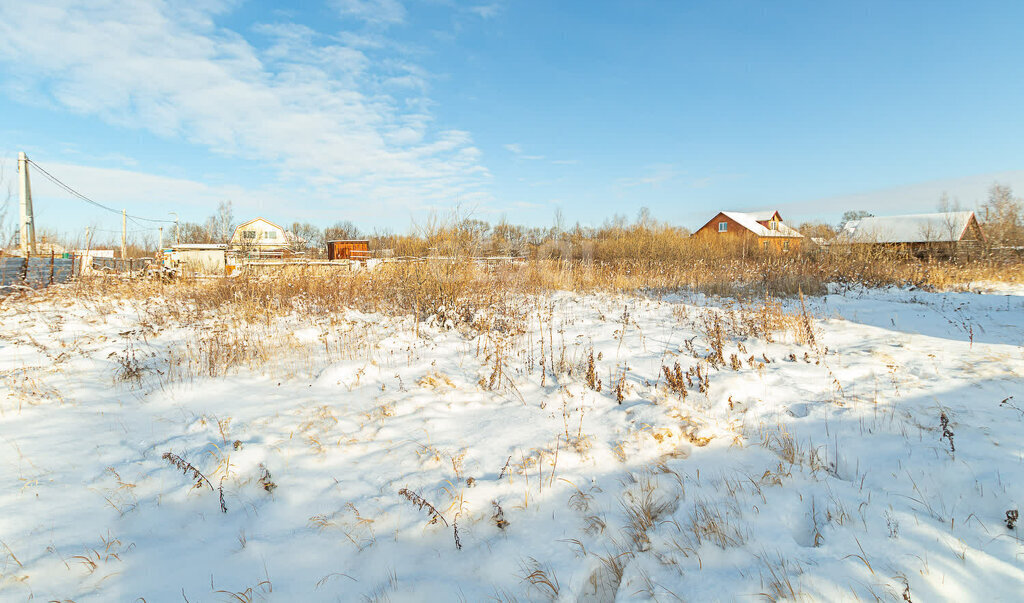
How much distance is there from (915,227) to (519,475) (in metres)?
32.6

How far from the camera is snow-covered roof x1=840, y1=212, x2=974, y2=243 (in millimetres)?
17312

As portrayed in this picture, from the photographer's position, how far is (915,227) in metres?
24.4

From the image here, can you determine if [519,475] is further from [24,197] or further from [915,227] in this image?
[915,227]

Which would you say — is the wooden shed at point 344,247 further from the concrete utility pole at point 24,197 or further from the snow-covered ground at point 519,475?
the snow-covered ground at point 519,475

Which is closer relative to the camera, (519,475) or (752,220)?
(519,475)

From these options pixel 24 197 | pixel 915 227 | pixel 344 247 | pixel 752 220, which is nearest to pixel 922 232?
pixel 915 227

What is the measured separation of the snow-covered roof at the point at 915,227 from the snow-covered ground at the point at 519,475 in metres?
15.0

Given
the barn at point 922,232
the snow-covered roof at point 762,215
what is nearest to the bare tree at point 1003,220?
the barn at point 922,232

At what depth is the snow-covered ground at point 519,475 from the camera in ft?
6.06

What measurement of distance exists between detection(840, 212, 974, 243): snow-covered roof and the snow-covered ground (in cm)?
1504

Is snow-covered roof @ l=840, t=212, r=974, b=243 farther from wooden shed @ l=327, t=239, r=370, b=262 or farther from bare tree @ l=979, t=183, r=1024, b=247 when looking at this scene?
wooden shed @ l=327, t=239, r=370, b=262

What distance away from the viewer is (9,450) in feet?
9.45

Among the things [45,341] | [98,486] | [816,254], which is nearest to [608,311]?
[98,486]

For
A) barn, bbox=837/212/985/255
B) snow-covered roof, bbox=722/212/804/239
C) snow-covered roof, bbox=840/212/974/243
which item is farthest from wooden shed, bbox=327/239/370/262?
snow-covered roof, bbox=722/212/804/239
